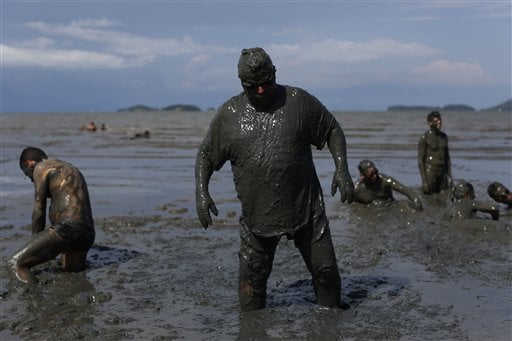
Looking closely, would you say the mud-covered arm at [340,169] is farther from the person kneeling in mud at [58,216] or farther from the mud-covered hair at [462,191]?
the mud-covered hair at [462,191]

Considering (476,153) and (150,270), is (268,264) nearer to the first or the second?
(150,270)

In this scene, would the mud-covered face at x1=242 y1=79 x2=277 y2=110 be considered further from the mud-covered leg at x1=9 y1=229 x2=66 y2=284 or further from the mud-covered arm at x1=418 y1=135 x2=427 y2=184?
the mud-covered arm at x1=418 y1=135 x2=427 y2=184

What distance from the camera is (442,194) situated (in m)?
12.4

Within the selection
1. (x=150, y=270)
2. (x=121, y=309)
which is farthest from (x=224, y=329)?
(x=150, y=270)

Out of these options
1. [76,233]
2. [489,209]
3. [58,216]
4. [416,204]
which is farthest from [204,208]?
[416,204]

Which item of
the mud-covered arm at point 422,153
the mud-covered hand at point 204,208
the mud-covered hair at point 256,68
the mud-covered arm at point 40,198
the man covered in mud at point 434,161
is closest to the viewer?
the mud-covered hair at point 256,68

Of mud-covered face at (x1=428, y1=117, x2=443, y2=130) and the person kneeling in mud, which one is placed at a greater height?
mud-covered face at (x1=428, y1=117, x2=443, y2=130)

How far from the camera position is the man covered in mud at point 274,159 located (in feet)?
16.9

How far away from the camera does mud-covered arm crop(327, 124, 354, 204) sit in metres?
5.15

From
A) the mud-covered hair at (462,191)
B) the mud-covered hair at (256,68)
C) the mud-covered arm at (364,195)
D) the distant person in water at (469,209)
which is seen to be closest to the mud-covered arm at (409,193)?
the mud-covered arm at (364,195)

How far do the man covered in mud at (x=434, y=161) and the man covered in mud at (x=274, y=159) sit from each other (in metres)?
7.66

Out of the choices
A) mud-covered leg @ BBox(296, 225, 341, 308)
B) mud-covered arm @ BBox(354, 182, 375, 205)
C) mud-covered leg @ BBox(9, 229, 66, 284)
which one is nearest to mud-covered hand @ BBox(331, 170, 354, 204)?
mud-covered leg @ BBox(296, 225, 341, 308)

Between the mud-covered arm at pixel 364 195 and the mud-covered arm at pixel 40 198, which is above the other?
the mud-covered arm at pixel 40 198

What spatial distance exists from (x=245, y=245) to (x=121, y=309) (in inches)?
55.8
